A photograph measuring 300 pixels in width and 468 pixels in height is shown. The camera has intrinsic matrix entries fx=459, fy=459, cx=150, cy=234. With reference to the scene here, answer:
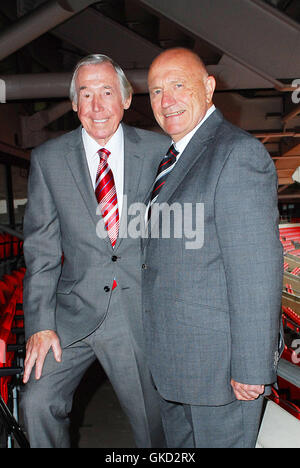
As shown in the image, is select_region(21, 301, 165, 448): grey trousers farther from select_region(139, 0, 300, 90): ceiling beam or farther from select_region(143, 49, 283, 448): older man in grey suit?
select_region(139, 0, 300, 90): ceiling beam

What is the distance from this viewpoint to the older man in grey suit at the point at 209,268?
1.27m

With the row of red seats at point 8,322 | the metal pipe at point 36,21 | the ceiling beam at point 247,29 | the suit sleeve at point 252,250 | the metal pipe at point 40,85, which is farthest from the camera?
the metal pipe at point 40,85

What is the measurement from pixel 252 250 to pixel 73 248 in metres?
0.67

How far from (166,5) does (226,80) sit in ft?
6.96

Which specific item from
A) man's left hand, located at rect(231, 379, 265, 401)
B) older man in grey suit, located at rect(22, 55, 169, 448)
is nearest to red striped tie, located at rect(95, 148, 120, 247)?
older man in grey suit, located at rect(22, 55, 169, 448)

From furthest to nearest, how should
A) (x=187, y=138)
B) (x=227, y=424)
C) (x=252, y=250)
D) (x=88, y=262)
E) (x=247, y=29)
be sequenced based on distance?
(x=247, y=29), (x=88, y=262), (x=187, y=138), (x=227, y=424), (x=252, y=250)

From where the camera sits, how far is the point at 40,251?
167 centimetres

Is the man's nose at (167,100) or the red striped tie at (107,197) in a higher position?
the man's nose at (167,100)

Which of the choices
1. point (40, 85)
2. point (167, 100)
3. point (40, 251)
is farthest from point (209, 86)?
point (40, 85)

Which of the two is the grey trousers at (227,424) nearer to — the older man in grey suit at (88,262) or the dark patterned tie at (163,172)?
A: the older man in grey suit at (88,262)

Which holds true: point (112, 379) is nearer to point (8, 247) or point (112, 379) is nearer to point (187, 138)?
point (187, 138)

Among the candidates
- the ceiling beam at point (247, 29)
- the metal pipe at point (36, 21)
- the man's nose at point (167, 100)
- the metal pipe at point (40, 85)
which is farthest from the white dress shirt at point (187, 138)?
the metal pipe at point (40, 85)

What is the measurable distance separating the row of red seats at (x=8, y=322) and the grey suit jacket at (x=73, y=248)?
0.30m
